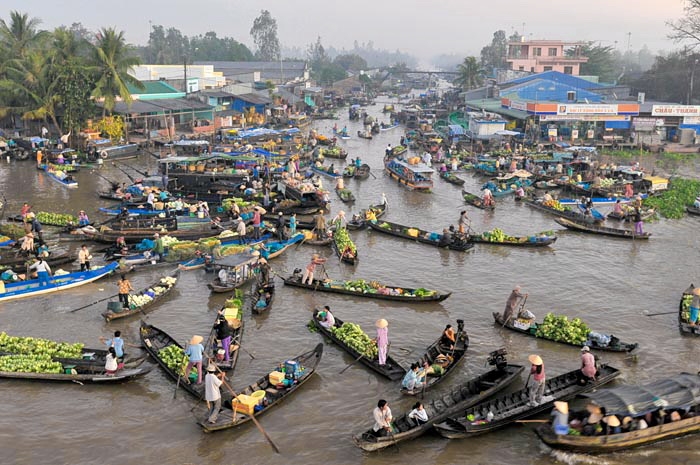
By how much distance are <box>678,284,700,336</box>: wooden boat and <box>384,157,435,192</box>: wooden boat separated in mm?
18234

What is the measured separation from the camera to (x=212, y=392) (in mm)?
12148

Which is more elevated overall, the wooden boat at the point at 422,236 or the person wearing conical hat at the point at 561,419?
the wooden boat at the point at 422,236

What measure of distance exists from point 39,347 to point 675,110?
51.4 meters

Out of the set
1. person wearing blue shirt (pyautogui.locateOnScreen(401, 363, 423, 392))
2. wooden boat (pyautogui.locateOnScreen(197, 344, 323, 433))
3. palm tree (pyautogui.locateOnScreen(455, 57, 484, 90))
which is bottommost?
wooden boat (pyautogui.locateOnScreen(197, 344, 323, 433))

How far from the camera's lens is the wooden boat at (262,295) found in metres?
18.0

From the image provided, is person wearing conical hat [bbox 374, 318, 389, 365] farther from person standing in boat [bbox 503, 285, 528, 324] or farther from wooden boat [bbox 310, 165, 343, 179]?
wooden boat [bbox 310, 165, 343, 179]

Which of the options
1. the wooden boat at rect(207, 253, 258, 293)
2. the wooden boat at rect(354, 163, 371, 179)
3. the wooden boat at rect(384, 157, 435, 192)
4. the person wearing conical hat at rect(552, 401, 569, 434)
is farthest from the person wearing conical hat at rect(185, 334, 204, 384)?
the wooden boat at rect(354, 163, 371, 179)

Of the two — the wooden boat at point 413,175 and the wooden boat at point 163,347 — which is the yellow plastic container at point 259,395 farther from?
the wooden boat at point 413,175

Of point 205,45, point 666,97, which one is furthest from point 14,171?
point 205,45

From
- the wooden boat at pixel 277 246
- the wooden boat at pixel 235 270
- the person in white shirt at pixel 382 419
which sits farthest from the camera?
the wooden boat at pixel 277 246

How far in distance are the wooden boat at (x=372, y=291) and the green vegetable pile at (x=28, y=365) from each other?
7836 mm

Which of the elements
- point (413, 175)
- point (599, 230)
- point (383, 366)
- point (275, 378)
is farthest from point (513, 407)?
point (413, 175)

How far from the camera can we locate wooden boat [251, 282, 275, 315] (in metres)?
18.0

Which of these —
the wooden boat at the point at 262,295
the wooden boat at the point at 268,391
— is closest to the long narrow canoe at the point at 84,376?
the wooden boat at the point at 268,391
